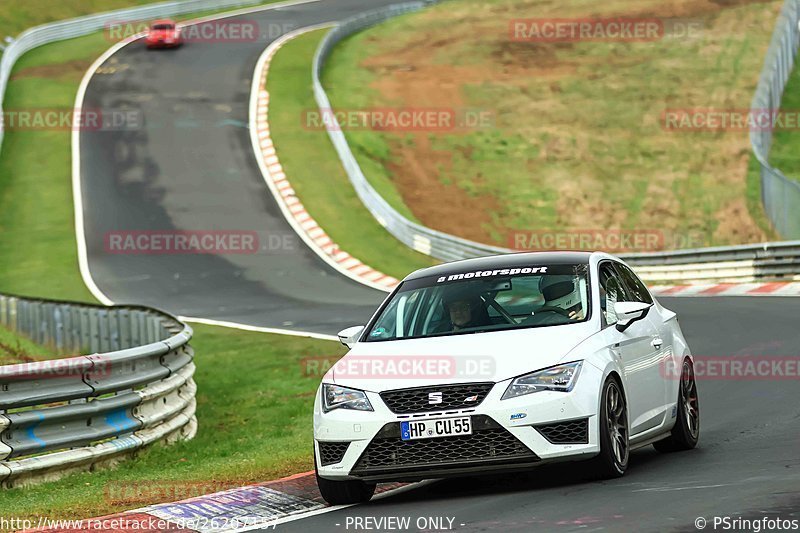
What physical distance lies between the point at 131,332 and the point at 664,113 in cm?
2890

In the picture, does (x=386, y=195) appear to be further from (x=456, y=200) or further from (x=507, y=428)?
(x=507, y=428)

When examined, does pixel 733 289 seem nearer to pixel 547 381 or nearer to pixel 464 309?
pixel 464 309

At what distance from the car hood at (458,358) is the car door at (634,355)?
36cm

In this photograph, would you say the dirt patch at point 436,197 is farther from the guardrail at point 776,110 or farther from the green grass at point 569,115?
the guardrail at point 776,110

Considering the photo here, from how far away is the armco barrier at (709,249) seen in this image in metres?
26.0

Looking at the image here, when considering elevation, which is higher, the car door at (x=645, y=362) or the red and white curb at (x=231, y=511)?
the car door at (x=645, y=362)

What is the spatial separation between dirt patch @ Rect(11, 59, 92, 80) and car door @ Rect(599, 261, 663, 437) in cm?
4219

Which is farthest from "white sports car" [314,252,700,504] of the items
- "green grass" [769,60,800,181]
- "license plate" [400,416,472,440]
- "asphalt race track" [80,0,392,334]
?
"green grass" [769,60,800,181]

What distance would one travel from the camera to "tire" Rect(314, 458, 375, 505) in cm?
895

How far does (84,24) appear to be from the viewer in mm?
58719

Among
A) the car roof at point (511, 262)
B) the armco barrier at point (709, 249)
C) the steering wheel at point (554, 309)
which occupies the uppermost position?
the car roof at point (511, 262)

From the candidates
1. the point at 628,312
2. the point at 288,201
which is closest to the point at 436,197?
the point at 288,201

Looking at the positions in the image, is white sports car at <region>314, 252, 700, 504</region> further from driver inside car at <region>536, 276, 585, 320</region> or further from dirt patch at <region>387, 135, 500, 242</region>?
dirt patch at <region>387, 135, 500, 242</region>

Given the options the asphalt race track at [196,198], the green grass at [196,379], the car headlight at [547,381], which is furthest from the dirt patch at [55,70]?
the car headlight at [547,381]
